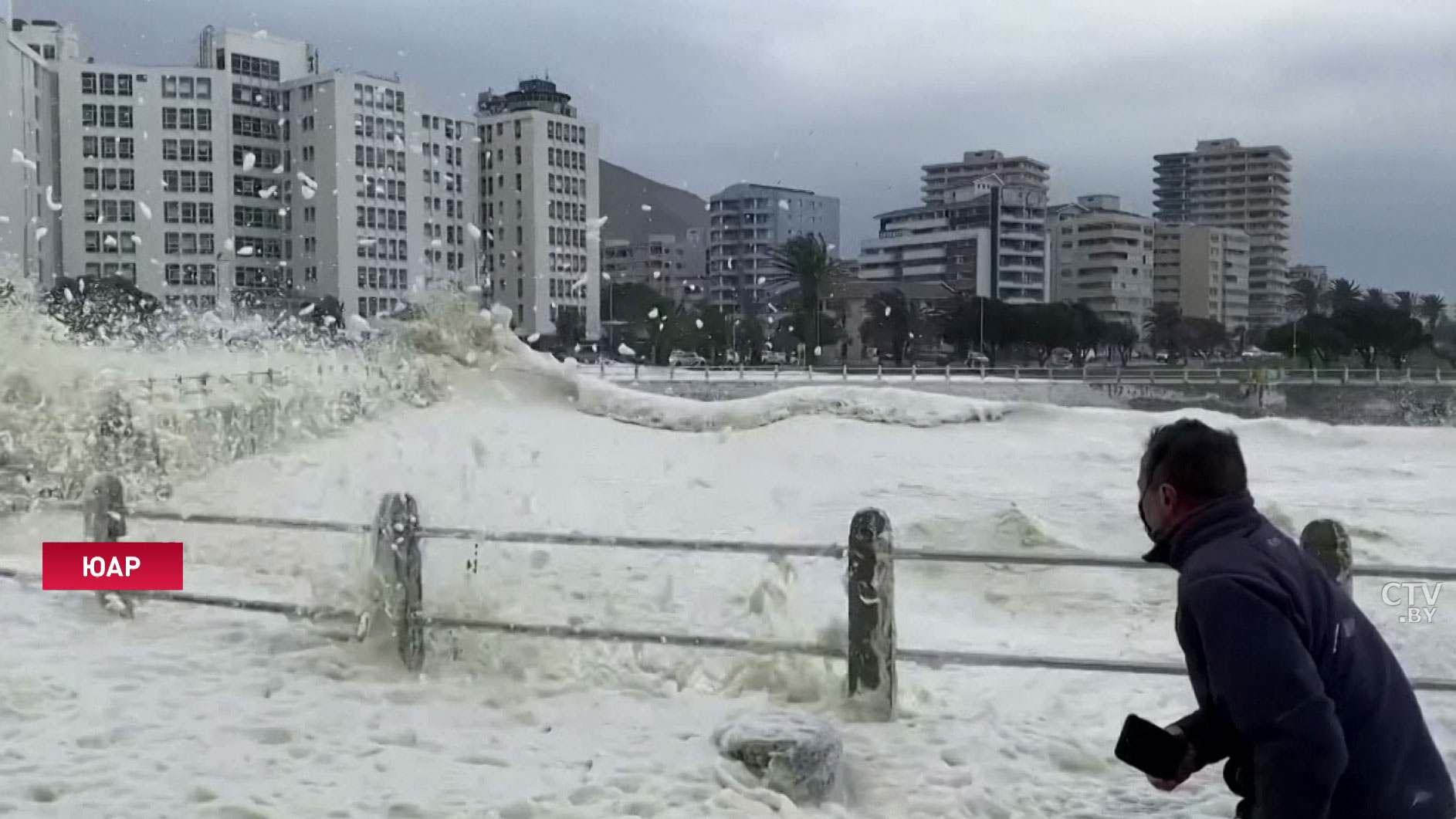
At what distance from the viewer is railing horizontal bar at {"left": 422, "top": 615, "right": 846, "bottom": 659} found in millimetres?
5172

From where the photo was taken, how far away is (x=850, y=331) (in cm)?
4541

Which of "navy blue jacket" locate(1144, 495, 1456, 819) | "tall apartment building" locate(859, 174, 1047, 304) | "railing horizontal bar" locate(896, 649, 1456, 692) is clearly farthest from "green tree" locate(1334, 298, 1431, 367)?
"navy blue jacket" locate(1144, 495, 1456, 819)

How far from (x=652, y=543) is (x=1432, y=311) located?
29378mm

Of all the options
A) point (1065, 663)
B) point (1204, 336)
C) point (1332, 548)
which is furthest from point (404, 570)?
point (1204, 336)

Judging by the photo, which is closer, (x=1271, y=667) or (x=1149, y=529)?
(x=1271, y=667)

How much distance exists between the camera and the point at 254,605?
613 cm

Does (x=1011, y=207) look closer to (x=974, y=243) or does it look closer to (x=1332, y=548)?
(x=974, y=243)

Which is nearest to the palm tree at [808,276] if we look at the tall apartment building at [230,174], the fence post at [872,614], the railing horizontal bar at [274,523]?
the tall apartment building at [230,174]

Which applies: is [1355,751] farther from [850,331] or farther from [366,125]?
[850,331]

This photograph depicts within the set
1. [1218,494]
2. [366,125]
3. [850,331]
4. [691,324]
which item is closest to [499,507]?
[1218,494]

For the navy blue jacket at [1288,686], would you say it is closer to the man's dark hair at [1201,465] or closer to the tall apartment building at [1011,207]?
the man's dark hair at [1201,465]

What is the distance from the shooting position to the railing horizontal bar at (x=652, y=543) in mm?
5172

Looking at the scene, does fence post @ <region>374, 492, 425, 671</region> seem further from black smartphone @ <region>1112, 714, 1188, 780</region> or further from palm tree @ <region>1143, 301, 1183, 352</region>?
palm tree @ <region>1143, 301, 1183, 352</region>

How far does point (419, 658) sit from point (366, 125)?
27.5 metres
